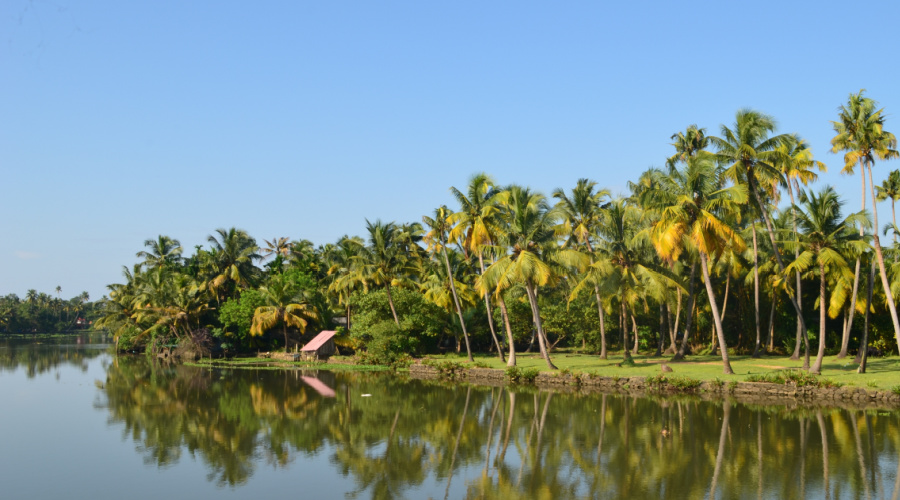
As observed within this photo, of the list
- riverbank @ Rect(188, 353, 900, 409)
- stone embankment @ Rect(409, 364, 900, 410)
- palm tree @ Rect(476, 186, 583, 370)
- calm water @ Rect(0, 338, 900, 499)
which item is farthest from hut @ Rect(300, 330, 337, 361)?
palm tree @ Rect(476, 186, 583, 370)

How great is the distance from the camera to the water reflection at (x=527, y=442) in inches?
592

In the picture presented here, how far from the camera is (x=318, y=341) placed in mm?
51906

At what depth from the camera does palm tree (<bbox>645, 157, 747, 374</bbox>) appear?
29531 mm

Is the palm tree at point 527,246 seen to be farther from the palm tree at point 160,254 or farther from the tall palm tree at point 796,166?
the palm tree at point 160,254

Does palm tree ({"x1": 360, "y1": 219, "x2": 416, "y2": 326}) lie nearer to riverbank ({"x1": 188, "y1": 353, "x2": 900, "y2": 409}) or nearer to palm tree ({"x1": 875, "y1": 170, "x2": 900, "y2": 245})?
riverbank ({"x1": 188, "y1": 353, "x2": 900, "y2": 409})

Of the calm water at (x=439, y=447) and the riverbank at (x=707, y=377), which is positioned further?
the riverbank at (x=707, y=377)

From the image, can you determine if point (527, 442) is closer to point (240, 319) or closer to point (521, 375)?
point (521, 375)

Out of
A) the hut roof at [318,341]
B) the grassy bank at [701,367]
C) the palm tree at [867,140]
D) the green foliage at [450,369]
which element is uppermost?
the palm tree at [867,140]

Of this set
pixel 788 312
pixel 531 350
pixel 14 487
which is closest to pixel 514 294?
pixel 531 350

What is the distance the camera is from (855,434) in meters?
19.5

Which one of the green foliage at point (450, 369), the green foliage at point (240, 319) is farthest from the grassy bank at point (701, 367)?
the green foliage at point (240, 319)

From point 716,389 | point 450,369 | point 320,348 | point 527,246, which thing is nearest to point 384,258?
point 320,348

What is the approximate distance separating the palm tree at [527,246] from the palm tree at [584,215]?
439cm

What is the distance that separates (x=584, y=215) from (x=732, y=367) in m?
11.8
